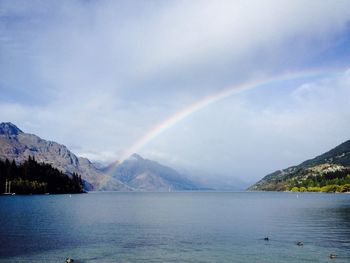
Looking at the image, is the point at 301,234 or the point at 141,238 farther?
the point at 301,234

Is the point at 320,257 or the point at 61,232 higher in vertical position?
the point at 61,232

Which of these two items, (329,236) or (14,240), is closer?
(14,240)

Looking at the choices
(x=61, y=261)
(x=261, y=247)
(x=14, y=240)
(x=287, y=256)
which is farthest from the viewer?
(x=14, y=240)

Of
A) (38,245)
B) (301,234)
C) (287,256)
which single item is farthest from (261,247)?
(38,245)

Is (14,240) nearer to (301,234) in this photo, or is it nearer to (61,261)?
(61,261)

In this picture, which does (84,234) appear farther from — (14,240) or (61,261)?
(61,261)

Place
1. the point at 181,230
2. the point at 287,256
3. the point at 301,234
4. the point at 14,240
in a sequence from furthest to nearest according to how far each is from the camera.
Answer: the point at 181,230 → the point at 301,234 → the point at 14,240 → the point at 287,256

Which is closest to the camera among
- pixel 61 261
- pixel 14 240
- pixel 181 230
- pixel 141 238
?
pixel 61 261

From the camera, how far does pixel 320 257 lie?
214 ft

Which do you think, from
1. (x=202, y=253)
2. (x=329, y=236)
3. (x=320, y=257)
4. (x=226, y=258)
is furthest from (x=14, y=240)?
(x=329, y=236)

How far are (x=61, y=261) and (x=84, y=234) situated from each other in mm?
35018

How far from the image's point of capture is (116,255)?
67250mm

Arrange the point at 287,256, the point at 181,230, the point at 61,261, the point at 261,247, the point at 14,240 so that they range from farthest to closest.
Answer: the point at 181,230 → the point at 14,240 → the point at 261,247 → the point at 287,256 → the point at 61,261

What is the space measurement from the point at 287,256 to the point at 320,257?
5.37 meters
